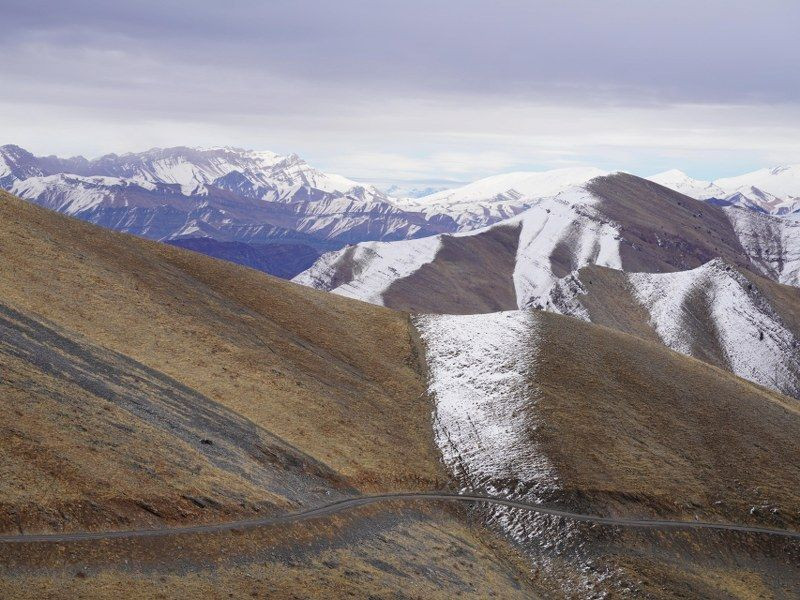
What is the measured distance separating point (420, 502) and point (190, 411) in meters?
16.5

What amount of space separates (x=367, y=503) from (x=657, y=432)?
3128 centimetres

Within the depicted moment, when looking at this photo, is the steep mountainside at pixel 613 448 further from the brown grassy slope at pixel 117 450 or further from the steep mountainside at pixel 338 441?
the brown grassy slope at pixel 117 450

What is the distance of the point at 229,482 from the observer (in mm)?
42031

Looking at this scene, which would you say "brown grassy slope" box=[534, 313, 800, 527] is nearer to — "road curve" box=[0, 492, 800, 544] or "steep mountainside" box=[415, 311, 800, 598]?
"steep mountainside" box=[415, 311, 800, 598]

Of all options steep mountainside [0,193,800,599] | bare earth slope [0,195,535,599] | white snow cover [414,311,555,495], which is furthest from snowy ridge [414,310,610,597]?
bare earth slope [0,195,535,599]

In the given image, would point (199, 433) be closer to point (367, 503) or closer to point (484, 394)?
point (367, 503)

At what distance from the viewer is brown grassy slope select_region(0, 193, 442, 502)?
57062 millimetres

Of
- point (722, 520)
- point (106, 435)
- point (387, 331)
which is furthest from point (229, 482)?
point (387, 331)

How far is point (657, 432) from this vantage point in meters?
69.9

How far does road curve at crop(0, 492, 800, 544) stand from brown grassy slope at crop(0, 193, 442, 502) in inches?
78.5

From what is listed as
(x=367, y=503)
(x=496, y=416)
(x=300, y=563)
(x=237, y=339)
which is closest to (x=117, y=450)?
(x=300, y=563)

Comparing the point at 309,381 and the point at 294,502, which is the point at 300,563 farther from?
the point at 309,381

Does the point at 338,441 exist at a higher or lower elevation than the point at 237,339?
lower

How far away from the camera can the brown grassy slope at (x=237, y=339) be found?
187 feet
